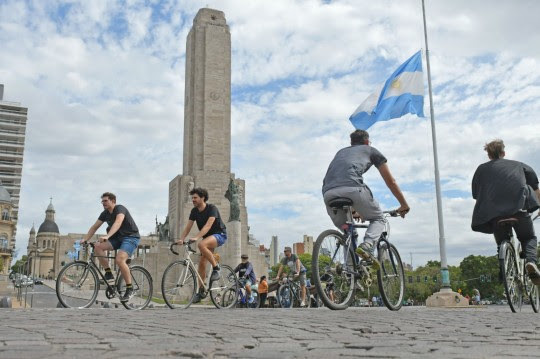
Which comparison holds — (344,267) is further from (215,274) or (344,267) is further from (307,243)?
(307,243)

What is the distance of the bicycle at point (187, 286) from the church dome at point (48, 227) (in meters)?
133

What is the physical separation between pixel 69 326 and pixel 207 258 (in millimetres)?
4699

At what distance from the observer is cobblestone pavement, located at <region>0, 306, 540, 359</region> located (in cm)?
293

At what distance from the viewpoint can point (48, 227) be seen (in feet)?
439

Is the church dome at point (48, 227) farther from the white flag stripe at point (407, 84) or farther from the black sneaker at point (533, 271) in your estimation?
the black sneaker at point (533, 271)

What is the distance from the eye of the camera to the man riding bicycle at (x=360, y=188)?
6773 mm

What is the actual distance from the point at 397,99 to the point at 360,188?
1239 centimetres

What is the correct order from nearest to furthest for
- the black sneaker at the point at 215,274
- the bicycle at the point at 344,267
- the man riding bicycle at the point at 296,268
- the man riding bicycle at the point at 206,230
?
the bicycle at the point at 344,267, the man riding bicycle at the point at 206,230, the black sneaker at the point at 215,274, the man riding bicycle at the point at 296,268

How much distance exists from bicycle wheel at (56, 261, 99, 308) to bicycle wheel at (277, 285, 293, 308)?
23.4ft

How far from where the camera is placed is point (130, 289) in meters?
8.92

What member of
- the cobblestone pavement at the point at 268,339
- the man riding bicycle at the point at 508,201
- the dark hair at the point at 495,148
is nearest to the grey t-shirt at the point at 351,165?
the man riding bicycle at the point at 508,201

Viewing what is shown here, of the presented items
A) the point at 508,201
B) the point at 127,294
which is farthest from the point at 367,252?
the point at 127,294

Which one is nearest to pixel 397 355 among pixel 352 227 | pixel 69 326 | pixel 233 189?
pixel 69 326

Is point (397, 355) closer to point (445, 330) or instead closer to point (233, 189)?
point (445, 330)
